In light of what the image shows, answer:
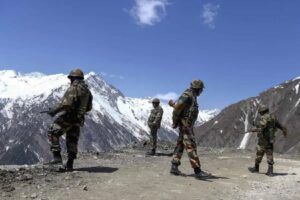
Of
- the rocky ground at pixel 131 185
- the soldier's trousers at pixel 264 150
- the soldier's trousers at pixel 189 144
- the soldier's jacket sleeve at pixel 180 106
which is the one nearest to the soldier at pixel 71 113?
the rocky ground at pixel 131 185

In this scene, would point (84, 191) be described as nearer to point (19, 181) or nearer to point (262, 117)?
point (19, 181)

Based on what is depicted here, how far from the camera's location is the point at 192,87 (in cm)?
1644

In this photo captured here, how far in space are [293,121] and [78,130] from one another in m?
191

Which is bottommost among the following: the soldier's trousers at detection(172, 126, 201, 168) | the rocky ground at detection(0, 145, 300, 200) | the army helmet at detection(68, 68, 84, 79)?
the rocky ground at detection(0, 145, 300, 200)

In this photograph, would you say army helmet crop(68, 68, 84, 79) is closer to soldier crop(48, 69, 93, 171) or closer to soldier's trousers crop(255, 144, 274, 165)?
soldier crop(48, 69, 93, 171)

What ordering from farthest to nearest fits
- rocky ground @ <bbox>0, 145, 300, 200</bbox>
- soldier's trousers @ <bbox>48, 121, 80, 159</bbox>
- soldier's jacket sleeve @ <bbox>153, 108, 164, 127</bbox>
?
soldier's jacket sleeve @ <bbox>153, 108, 164, 127</bbox>, soldier's trousers @ <bbox>48, 121, 80, 159</bbox>, rocky ground @ <bbox>0, 145, 300, 200</bbox>

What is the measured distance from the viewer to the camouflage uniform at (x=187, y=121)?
16266 millimetres

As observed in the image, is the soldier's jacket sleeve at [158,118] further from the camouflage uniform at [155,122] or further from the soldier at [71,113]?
the soldier at [71,113]

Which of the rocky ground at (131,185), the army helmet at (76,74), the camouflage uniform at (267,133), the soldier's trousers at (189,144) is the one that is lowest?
the rocky ground at (131,185)

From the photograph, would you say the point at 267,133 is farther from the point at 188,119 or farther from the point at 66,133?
the point at 66,133

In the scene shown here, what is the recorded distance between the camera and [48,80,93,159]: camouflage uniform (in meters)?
15.6

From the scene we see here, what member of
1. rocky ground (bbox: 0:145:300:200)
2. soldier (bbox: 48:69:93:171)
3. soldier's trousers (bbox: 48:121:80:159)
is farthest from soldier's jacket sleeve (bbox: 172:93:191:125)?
soldier's trousers (bbox: 48:121:80:159)

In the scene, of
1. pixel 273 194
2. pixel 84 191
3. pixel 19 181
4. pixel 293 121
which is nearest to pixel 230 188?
pixel 273 194

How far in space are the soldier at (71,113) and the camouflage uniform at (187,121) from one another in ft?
9.04
